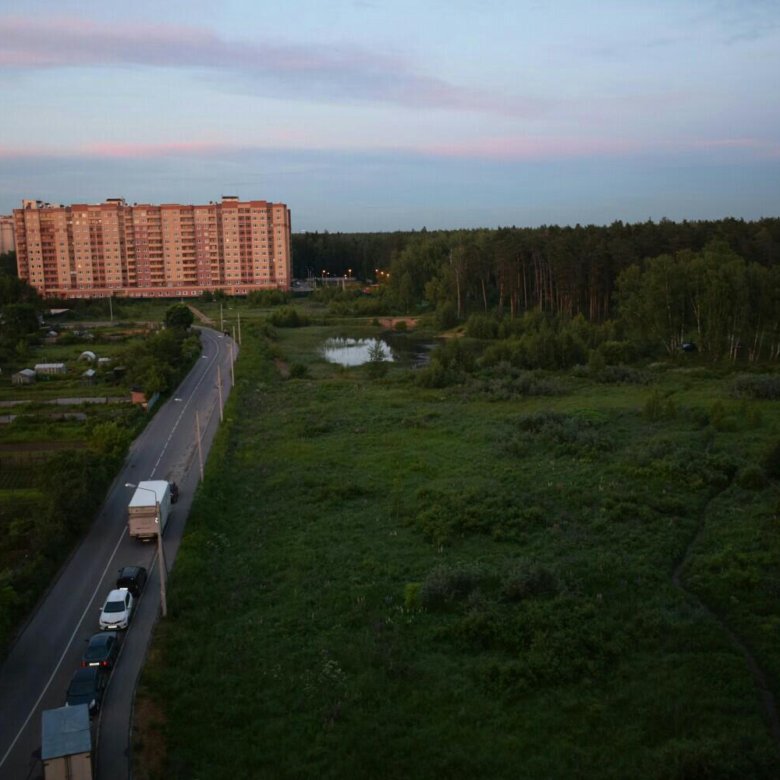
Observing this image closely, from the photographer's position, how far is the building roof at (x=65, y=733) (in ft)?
36.3

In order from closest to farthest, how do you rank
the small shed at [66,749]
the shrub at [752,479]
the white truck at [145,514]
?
the small shed at [66,749] < the white truck at [145,514] < the shrub at [752,479]

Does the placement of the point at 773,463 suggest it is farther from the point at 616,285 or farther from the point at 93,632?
the point at 616,285

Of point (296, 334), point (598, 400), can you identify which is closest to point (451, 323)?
point (296, 334)

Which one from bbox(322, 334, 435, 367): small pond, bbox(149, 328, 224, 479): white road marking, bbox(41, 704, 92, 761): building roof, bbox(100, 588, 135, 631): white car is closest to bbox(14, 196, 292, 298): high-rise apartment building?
bbox(322, 334, 435, 367): small pond

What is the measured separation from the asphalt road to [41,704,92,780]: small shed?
0.75m

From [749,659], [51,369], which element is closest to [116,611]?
[749,659]

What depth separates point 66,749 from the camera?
11078 mm

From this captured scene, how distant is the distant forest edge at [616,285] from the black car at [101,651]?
39.5m

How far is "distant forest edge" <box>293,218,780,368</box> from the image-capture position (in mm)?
47594

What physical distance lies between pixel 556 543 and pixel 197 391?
28045 mm

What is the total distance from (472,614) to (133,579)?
7801 millimetres

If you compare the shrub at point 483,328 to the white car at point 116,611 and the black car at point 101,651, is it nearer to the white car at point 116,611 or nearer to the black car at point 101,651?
the white car at point 116,611

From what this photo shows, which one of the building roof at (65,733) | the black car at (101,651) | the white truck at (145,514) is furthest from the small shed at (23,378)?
the building roof at (65,733)

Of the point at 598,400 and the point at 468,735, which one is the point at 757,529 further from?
the point at 598,400
